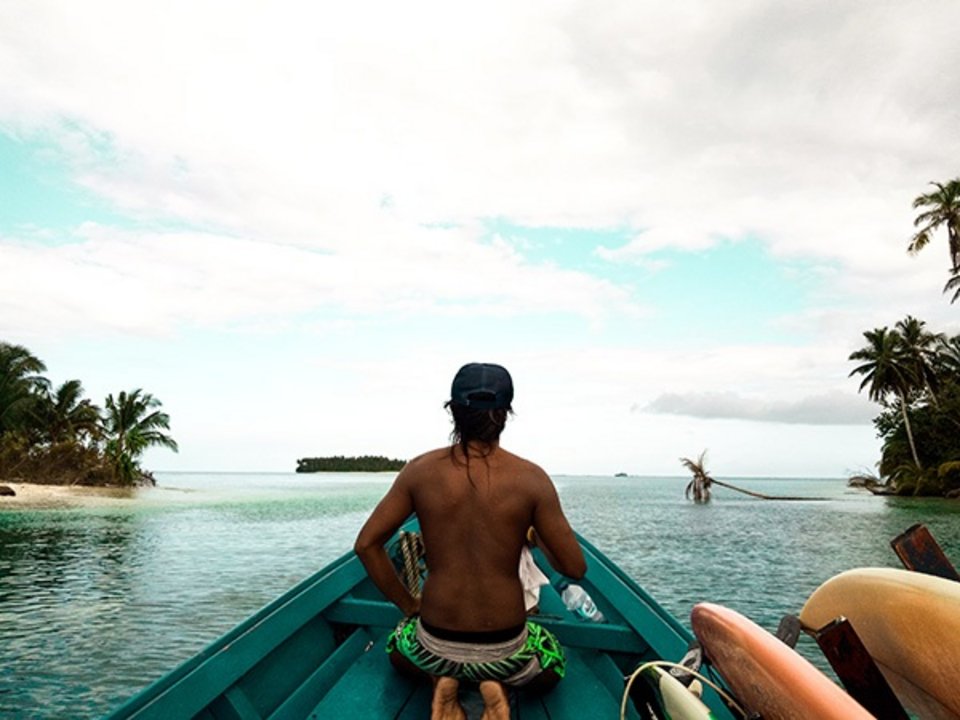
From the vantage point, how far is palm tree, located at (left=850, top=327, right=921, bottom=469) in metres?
45.8

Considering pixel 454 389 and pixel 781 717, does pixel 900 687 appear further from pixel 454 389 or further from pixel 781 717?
pixel 454 389

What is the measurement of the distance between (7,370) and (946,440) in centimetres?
5914

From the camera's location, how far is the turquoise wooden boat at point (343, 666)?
2.62 metres

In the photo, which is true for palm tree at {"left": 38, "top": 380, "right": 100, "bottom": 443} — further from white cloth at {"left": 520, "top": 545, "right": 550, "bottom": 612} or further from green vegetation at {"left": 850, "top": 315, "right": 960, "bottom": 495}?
green vegetation at {"left": 850, "top": 315, "right": 960, "bottom": 495}

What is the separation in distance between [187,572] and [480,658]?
13.8 meters

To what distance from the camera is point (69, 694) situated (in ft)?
21.5

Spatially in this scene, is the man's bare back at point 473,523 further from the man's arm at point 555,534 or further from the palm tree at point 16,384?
the palm tree at point 16,384

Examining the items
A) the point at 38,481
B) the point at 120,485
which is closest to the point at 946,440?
the point at 120,485

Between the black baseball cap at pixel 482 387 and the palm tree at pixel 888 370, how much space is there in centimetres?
5150

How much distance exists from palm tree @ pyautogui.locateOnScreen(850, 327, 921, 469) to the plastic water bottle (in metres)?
49.1

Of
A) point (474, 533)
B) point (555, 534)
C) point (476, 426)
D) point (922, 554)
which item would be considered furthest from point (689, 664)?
point (922, 554)

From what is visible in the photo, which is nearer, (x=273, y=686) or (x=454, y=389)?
(x=454, y=389)

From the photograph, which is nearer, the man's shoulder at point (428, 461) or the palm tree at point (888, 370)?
the man's shoulder at point (428, 461)

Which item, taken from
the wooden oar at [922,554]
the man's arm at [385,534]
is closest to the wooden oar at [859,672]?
the wooden oar at [922,554]
